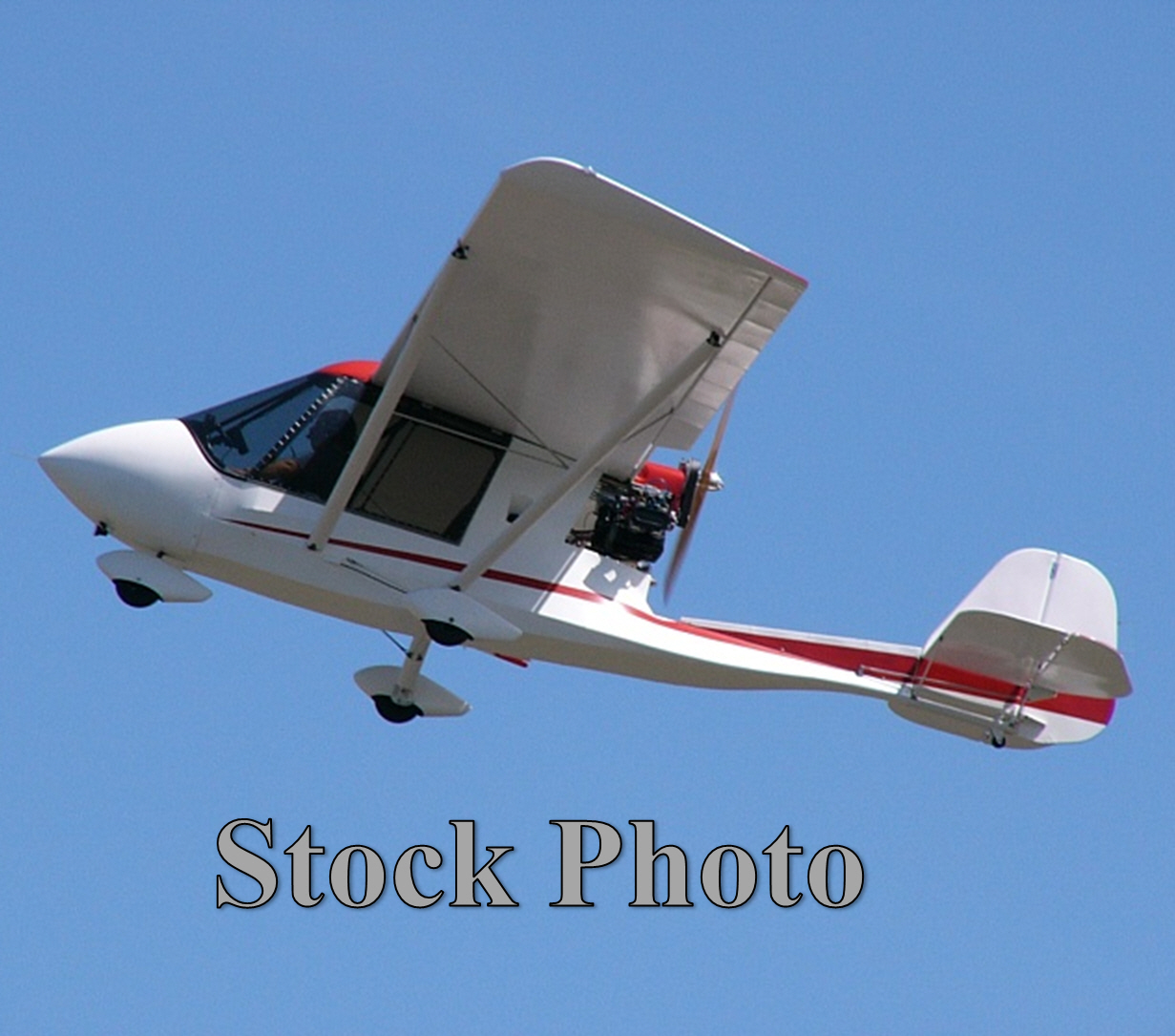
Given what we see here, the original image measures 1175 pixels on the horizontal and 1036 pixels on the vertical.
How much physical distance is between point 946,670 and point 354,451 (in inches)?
195

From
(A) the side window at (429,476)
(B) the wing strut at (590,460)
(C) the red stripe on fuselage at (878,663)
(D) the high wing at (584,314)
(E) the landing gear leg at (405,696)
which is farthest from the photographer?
(E) the landing gear leg at (405,696)

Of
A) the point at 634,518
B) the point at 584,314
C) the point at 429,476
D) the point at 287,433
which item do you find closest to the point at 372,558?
the point at 429,476

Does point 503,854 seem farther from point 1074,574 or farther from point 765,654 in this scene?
point 1074,574

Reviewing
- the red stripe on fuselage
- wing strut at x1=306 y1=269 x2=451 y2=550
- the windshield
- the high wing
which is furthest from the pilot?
Result: the red stripe on fuselage

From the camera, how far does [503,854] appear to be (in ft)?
53.4

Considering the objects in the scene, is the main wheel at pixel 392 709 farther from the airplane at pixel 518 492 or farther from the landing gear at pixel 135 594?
the landing gear at pixel 135 594

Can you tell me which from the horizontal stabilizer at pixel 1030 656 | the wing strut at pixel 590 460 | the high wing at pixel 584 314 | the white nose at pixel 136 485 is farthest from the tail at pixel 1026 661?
the white nose at pixel 136 485

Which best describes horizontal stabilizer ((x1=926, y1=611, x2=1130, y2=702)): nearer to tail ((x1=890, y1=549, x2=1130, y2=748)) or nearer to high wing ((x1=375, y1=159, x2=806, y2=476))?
tail ((x1=890, y1=549, x2=1130, y2=748))

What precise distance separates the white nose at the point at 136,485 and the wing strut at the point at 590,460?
1.88 m

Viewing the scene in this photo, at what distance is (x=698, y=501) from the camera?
15.9 m

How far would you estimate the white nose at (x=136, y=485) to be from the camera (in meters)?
14.4

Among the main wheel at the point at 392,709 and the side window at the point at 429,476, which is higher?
the side window at the point at 429,476

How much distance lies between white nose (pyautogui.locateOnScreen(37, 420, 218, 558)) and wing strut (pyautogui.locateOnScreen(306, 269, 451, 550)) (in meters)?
0.82

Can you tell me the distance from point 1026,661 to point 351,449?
5.20 meters
